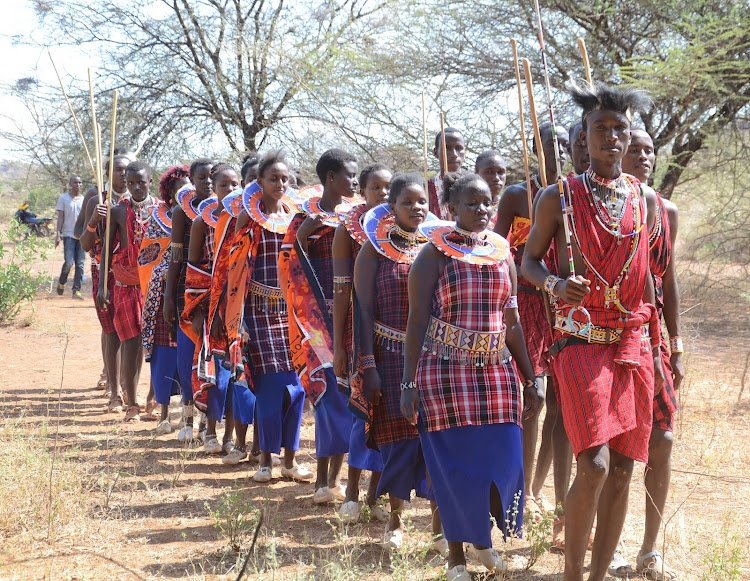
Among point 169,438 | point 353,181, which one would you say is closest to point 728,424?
point 353,181

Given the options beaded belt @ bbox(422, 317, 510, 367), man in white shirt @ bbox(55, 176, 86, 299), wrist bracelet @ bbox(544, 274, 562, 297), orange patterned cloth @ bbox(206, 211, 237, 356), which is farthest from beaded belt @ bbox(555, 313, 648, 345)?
man in white shirt @ bbox(55, 176, 86, 299)

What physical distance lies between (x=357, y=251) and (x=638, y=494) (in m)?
2.30

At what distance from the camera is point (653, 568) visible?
13.8 ft

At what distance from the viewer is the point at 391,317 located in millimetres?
4688

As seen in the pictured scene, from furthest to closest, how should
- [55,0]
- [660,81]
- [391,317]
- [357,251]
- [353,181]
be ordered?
[55,0]
[660,81]
[353,181]
[357,251]
[391,317]

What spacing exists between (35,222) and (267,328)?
19.7 m

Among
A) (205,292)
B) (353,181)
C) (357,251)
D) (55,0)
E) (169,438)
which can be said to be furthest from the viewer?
(55,0)

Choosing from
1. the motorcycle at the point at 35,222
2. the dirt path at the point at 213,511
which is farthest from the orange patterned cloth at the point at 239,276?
the motorcycle at the point at 35,222

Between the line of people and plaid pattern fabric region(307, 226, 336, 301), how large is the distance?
1 cm

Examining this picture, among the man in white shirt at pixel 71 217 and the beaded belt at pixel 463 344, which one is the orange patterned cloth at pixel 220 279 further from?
the man in white shirt at pixel 71 217

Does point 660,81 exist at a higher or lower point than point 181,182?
higher

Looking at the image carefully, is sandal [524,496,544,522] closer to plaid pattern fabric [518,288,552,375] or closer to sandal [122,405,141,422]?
plaid pattern fabric [518,288,552,375]

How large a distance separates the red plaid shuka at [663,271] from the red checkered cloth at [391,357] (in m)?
1.19

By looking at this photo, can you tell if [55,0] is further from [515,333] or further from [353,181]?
[515,333]
